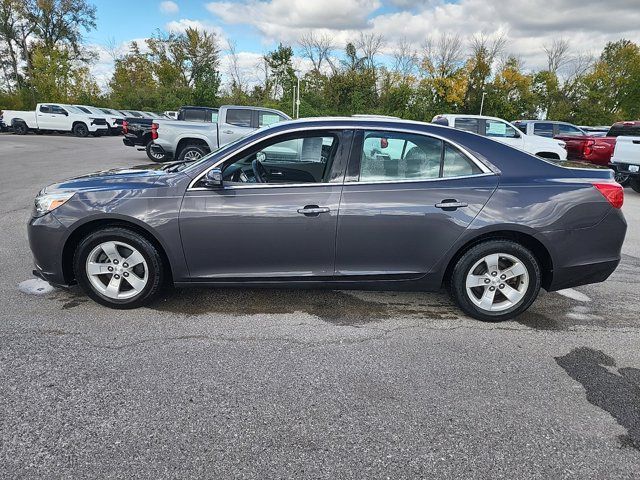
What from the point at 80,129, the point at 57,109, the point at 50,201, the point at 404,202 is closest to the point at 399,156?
the point at 404,202

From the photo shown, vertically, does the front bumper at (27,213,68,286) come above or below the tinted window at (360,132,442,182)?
below

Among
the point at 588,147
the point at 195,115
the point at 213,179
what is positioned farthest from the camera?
the point at 195,115

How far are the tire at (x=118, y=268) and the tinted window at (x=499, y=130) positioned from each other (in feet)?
38.5

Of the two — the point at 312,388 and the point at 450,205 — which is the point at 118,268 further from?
the point at 450,205

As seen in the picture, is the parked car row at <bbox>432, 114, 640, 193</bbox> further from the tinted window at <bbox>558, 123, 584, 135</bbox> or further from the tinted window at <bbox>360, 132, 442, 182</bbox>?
the tinted window at <bbox>360, 132, 442, 182</bbox>

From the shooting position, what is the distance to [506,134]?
43.3ft

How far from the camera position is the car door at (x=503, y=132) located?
12898 mm

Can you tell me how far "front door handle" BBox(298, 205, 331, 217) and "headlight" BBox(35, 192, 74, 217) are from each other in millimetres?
1948

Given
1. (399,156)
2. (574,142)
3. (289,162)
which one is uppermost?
(574,142)

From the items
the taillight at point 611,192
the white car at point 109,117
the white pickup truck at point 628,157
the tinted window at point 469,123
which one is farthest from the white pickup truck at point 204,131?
the white car at point 109,117

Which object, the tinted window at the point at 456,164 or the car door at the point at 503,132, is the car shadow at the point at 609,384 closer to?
the tinted window at the point at 456,164

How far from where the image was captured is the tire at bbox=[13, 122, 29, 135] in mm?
26453

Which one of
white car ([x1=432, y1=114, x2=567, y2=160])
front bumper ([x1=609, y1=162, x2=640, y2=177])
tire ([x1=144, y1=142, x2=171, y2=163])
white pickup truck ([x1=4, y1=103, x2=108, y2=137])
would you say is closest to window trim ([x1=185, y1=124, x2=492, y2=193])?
front bumper ([x1=609, y1=162, x2=640, y2=177])

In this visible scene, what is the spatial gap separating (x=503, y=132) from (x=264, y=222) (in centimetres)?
1191
